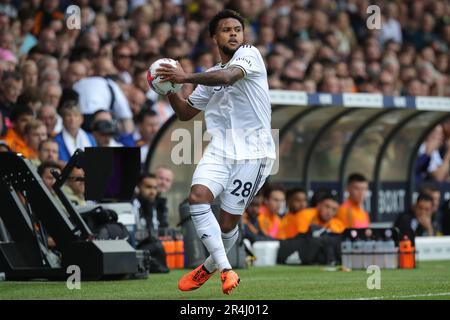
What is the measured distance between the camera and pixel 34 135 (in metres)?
14.2

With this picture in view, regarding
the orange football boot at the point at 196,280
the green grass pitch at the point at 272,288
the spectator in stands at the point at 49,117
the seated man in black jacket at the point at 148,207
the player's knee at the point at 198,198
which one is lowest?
the green grass pitch at the point at 272,288

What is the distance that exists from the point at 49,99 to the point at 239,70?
605cm

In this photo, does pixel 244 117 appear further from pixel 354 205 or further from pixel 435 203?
pixel 435 203

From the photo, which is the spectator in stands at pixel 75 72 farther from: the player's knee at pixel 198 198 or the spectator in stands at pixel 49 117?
the player's knee at pixel 198 198

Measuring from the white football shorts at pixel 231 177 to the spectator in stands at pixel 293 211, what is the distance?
656cm

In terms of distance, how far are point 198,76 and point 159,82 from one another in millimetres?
396

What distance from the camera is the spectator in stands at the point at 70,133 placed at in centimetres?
1477

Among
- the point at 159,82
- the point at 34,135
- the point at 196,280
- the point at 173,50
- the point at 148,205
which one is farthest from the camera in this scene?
the point at 173,50

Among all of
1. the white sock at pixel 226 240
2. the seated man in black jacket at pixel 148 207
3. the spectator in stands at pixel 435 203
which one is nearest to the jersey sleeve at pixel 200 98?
the white sock at pixel 226 240

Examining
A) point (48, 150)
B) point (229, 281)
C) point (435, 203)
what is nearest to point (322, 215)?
point (435, 203)

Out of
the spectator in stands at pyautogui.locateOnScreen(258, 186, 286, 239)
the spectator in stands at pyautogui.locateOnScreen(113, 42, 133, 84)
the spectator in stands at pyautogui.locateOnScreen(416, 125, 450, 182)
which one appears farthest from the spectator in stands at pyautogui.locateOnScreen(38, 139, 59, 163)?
the spectator in stands at pyautogui.locateOnScreen(416, 125, 450, 182)
